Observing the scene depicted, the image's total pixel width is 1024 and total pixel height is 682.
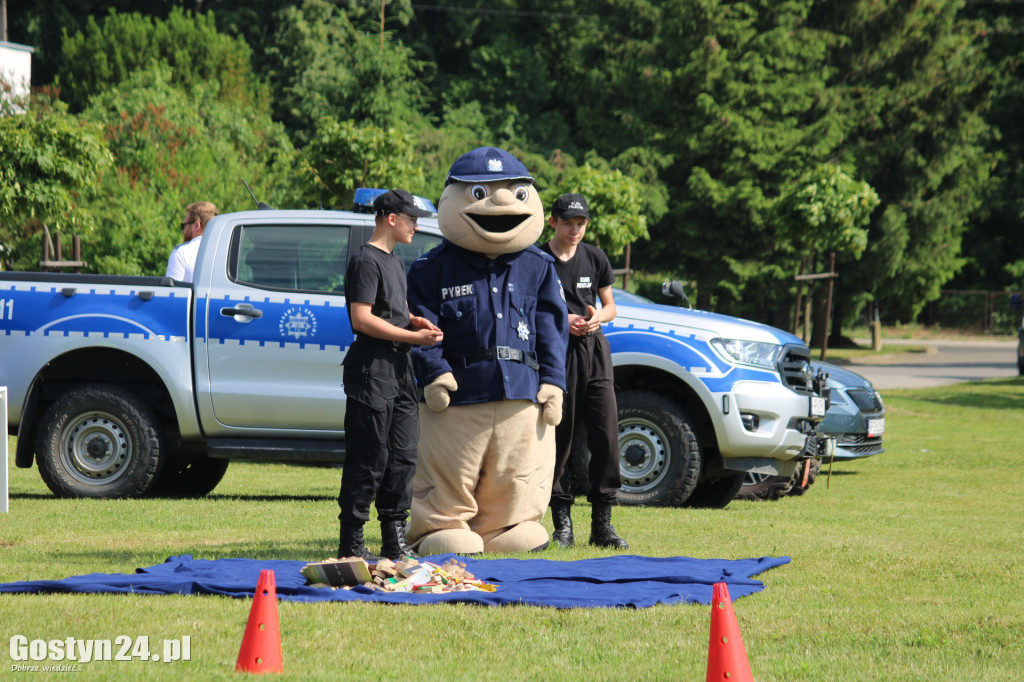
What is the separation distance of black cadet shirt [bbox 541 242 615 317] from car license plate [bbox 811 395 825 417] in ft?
7.86

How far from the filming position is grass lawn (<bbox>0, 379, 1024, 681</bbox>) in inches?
177

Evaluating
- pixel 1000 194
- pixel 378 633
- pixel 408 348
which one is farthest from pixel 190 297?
pixel 1000 194

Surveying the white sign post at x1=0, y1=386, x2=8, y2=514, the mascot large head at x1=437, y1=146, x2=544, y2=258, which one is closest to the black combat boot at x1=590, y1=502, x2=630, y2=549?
the mascot large head at x1=437, y1=146, x2=544, y2=258

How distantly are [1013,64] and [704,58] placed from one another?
12857mm

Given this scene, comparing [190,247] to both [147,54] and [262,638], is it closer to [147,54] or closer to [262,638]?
[262,638]

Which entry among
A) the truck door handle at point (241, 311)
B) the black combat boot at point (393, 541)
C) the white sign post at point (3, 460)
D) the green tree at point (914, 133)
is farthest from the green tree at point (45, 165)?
the green tree at point (914, 133)

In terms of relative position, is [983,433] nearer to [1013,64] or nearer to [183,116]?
[183,116]

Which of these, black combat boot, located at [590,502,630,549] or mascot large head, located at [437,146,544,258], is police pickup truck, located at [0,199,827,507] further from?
mascot large head, located at [437,146,544,258]

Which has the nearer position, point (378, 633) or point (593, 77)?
point (378, 633)

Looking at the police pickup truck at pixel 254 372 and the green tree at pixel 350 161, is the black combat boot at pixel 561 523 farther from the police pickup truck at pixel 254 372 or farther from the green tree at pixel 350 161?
the green tree at pixel 350 161

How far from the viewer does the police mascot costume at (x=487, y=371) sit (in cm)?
667

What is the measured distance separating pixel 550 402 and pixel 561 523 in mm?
898

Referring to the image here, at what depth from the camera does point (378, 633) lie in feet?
15.9

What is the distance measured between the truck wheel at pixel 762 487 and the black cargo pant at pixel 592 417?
330cm
